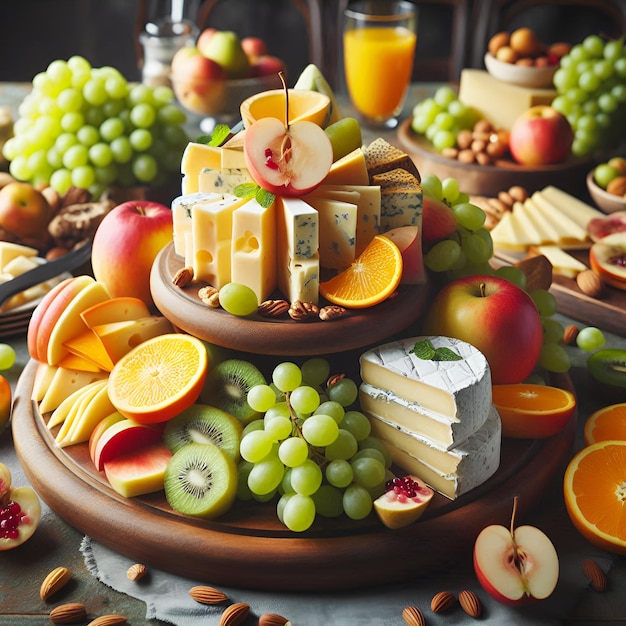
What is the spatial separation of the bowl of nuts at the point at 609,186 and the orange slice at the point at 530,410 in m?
0.85

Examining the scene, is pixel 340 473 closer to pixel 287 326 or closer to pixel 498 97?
pixel 287 326

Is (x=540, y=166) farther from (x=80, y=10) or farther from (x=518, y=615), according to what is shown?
(x=80, y=10)

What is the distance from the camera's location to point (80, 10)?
3732 millimetres

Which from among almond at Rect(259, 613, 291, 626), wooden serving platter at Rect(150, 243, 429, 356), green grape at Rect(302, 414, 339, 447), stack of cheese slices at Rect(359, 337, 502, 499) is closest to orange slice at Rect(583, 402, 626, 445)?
stack of cheese slices at Rect(359, 337, 502, 499)

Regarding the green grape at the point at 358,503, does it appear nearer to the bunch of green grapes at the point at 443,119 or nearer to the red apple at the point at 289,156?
the red apple at the point at 289,156

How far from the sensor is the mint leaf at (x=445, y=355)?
1.07m

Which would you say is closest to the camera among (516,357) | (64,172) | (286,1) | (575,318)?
(516,357)

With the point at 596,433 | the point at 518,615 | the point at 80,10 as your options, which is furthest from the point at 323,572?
the point at 80,10

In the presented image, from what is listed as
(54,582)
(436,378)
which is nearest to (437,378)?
(436,378)

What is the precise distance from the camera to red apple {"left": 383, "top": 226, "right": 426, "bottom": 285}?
1.14 meters

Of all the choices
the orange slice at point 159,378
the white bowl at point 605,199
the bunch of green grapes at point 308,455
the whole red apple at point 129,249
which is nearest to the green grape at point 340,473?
the bunch of green grapes at point 308,455

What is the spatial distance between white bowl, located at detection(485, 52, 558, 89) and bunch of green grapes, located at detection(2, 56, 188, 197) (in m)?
0.91

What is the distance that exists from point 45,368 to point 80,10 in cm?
299

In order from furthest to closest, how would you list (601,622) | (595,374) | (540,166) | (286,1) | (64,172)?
(286,1), (540,166), (64,172), (595,374), (601,622)
